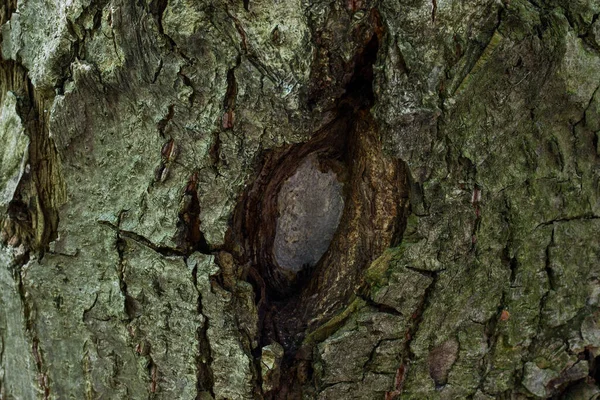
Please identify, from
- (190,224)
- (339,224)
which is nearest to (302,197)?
(339,224)

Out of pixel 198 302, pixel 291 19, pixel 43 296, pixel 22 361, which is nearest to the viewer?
pixel 291 19

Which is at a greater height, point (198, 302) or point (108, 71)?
point (108, 71)

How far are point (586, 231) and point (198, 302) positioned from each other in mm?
837

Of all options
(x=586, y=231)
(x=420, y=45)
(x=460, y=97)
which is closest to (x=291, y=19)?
(x=420, y=45)

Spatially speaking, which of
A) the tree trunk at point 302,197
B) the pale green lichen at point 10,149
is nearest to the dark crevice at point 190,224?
the tree trunk at point 302,197

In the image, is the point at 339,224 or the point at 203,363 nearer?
the point at 203,363

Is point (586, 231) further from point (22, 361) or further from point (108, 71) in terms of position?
point (22, 361)

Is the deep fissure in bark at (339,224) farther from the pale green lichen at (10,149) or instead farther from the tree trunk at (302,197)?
the pale green lichen at (10,149)

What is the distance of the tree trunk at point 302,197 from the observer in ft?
3.71

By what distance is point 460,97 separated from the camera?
1.15m

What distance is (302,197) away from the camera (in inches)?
54.3

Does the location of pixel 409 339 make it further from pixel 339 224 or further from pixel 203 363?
pixel 203 363

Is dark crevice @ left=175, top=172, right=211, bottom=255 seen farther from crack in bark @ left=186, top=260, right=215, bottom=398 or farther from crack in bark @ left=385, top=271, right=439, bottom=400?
crack in bark @ left=385, top=271, right=439, bottom=400

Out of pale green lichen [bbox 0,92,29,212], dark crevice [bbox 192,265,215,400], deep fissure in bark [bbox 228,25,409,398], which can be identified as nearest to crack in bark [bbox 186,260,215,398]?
dark crevice [bbox 192,265,215,400]
